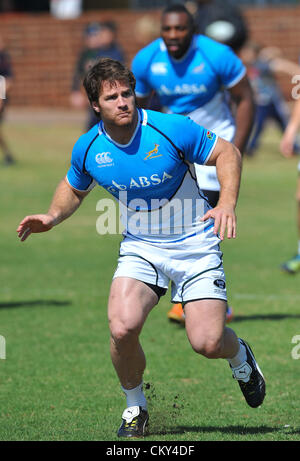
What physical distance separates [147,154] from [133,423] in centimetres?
156

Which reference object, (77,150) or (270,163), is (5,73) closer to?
(270,163)

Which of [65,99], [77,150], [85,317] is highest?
[77,150]

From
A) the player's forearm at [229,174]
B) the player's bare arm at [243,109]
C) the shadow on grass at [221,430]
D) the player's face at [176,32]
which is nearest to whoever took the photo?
the player's forearm at [229,174]

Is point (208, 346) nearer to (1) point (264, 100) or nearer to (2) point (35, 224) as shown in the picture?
(2) point (35, 224)

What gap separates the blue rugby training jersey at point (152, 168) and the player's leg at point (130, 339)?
0.38 meters

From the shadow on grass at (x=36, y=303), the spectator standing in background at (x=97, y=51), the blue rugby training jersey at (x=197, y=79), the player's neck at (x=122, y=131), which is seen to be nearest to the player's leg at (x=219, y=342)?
the player's neck at (x=122, y=131)

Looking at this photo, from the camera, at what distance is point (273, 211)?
15.6 metres

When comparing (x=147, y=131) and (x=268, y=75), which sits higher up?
(x=147, y=131)

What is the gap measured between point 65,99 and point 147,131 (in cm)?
2409

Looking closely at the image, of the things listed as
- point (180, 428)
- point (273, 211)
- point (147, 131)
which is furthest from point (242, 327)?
point (273, 211)

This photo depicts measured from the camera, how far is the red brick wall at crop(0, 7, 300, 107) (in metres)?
28.3

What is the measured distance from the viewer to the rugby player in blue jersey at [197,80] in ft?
25.8

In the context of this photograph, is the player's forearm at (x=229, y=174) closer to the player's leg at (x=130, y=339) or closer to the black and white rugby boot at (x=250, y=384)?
the player's leg at (x=130, y=339)
